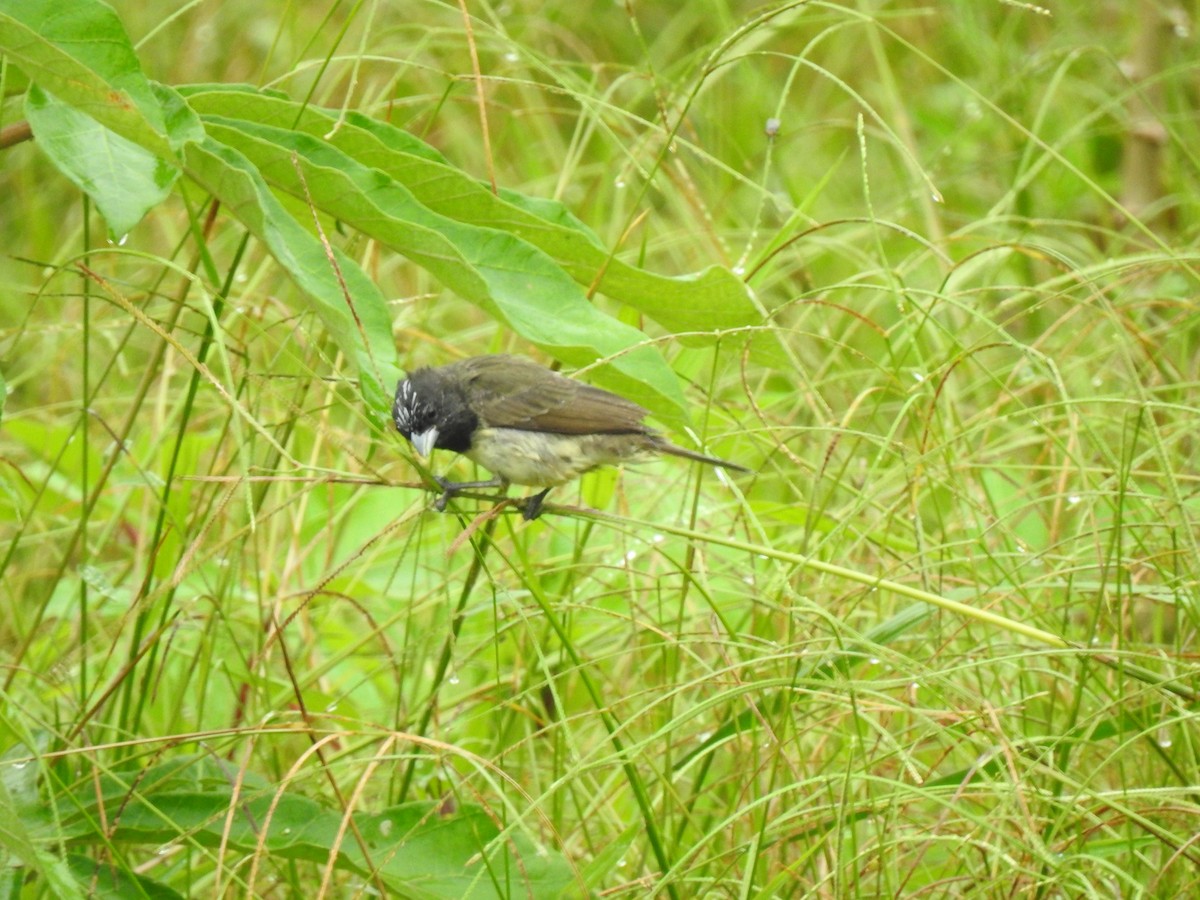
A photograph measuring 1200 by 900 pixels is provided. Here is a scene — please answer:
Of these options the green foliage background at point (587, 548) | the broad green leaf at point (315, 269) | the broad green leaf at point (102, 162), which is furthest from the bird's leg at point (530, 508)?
the broad green leaf at point (102, 162)

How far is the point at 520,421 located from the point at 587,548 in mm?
522

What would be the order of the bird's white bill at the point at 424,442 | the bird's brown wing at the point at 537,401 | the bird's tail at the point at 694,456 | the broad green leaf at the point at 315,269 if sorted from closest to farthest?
1. the broad green leaf at the point at 315,269
2. the bird's tail at the point at 694,456
3. the bird's white bill at the point at 424,442
4. the bird's brown wing at the point at 537,401

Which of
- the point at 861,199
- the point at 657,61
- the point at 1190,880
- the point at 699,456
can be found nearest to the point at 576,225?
the point at 699,456

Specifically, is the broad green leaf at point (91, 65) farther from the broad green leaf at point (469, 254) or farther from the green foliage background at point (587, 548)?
the broad green leaf at point (469, 254)

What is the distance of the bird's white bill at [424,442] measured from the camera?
319 cm

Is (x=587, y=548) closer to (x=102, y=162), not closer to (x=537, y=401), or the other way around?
(x=537, y=401)

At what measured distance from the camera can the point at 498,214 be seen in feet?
7.14

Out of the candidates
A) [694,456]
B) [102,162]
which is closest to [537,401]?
[694,456]

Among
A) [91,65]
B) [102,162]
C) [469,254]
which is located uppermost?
[91,65]

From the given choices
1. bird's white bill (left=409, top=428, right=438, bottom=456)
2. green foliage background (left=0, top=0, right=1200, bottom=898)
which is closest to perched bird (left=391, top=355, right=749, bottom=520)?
bird's white bill (left=409, top=428, right=438, bottom=456)

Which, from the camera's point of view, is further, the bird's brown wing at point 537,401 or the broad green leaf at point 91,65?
the bird's brown wing at point 537,401

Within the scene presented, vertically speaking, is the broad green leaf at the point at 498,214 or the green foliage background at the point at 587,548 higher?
the broad green leaf at the point at 498,214

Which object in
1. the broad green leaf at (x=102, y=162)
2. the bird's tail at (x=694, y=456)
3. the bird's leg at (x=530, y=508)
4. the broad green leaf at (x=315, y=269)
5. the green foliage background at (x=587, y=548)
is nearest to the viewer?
the broad green leaf at (x=102, y=162)

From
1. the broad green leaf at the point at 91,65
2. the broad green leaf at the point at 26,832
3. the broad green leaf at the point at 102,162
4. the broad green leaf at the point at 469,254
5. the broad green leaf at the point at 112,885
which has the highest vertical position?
the broad green leaf at the point at 91,65
